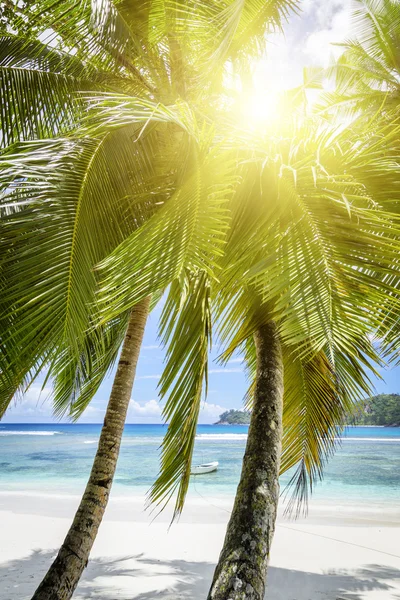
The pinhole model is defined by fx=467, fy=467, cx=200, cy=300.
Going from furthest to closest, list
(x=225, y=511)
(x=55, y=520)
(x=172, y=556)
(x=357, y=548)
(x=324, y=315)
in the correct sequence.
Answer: (x=225, y=511), (x=55, y=520), (x=357, y=548), (x=172, y=556), (x=324, y=315)

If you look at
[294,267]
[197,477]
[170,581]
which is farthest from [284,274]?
[197,477]

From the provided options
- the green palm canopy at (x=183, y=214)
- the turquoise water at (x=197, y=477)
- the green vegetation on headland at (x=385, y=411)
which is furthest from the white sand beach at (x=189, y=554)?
the green vegetation on headland at (x=385, y=411)

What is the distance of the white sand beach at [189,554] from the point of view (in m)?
5.89

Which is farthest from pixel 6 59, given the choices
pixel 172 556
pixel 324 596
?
pixel 172 556

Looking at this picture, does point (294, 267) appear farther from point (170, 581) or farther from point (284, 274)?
point (170, 581)

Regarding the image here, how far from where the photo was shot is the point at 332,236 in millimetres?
1858

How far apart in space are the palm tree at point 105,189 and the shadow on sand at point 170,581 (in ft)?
7.93

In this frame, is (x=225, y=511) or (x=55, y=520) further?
(x=225, y=511)

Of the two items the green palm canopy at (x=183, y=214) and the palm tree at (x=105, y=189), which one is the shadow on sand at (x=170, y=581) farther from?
the green palm canopy at (x=183, y=214)

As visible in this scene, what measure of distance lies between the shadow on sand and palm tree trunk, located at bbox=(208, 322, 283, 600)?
3.89 meters

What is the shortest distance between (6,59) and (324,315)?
363 cm

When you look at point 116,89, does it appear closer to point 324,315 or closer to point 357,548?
point 324,315

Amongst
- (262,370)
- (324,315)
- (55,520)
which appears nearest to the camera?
(324,315)

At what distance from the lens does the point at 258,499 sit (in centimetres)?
246
